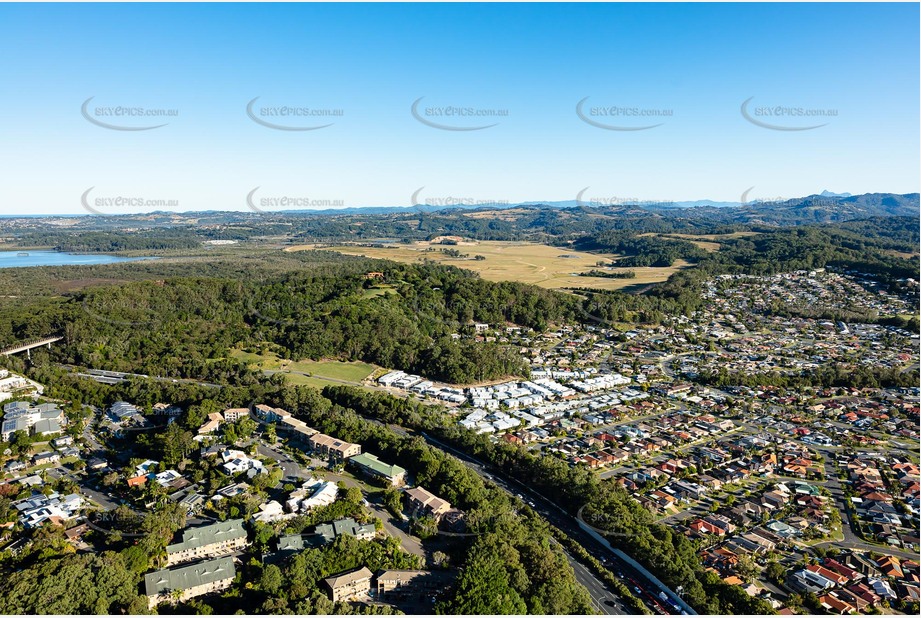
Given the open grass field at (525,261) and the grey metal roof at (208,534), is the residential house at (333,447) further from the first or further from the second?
the open grass field at (525,261)

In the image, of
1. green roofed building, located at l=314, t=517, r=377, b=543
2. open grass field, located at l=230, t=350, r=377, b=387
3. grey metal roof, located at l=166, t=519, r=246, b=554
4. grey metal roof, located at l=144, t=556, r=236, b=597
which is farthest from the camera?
open grass field, located at l=230, t=350, r=377, b=387

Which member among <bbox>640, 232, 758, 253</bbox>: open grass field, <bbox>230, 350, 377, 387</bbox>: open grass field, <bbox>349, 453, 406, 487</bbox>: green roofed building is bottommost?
<bbox>230, 350, 377, 387</bbox>: open grass field

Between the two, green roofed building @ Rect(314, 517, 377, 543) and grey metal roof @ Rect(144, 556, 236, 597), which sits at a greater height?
grey metal roof @ Rect(144, 556, 236, 597)

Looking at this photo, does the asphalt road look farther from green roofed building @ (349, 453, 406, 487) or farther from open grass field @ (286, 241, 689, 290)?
open grass field @ (286, 241, 689, 290)

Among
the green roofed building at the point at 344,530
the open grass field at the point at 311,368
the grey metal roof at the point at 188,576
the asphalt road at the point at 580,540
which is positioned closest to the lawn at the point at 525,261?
the open grass field at the point at 311,368

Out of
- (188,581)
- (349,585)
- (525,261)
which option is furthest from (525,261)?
(188,581)

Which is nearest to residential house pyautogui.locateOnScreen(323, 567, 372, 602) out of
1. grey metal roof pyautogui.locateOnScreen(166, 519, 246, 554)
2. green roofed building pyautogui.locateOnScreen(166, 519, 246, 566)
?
green roofed building pyautogui.locateOnScreen(166, 519, 246, 566)
